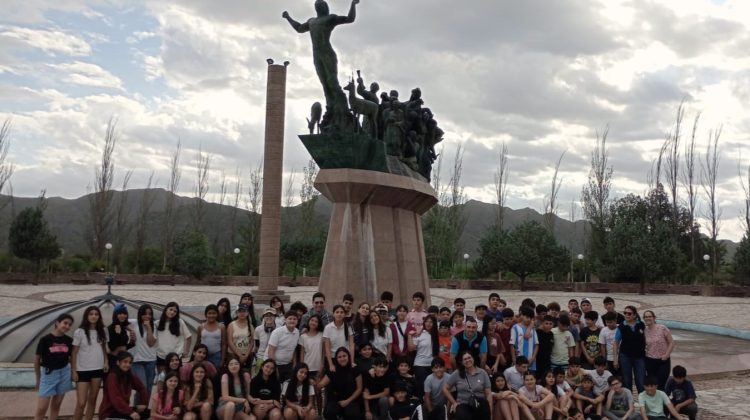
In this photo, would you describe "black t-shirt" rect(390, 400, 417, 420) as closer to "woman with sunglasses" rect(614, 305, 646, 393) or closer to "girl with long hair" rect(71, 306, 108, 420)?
"woman with sunglasses" rect(614, 305, 646, 393)

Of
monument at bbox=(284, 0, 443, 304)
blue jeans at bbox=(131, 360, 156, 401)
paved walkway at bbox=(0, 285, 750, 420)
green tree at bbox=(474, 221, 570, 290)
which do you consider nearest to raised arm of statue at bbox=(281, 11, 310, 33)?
monument at bbox=(284, 0, 443, 304)

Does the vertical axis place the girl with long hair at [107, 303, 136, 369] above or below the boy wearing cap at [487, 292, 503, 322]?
below

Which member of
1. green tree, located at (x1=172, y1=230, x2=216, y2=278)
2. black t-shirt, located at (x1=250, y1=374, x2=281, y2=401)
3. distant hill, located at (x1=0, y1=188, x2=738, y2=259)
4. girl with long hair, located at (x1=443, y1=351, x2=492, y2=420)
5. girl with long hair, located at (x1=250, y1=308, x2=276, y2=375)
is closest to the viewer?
black t-shirt, located at (x1=250, y1=374, x2=281, y2=401)

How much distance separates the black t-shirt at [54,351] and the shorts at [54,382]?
0.07 meters

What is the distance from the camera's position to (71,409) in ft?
23.0

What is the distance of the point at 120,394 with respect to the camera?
6.04m

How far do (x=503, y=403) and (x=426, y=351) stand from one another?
1.02 meters

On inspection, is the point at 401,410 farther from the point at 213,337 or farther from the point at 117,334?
the point at 117,334

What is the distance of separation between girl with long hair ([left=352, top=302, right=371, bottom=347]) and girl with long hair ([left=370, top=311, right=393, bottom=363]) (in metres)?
0.05

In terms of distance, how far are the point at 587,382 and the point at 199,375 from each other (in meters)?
4.23

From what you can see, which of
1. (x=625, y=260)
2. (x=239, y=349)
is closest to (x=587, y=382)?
(x=239, y=349)

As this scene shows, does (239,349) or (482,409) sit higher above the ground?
(239,349)

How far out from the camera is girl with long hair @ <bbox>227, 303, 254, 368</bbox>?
666 centimetres

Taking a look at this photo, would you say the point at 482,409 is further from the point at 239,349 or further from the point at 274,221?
the point at 274,221
